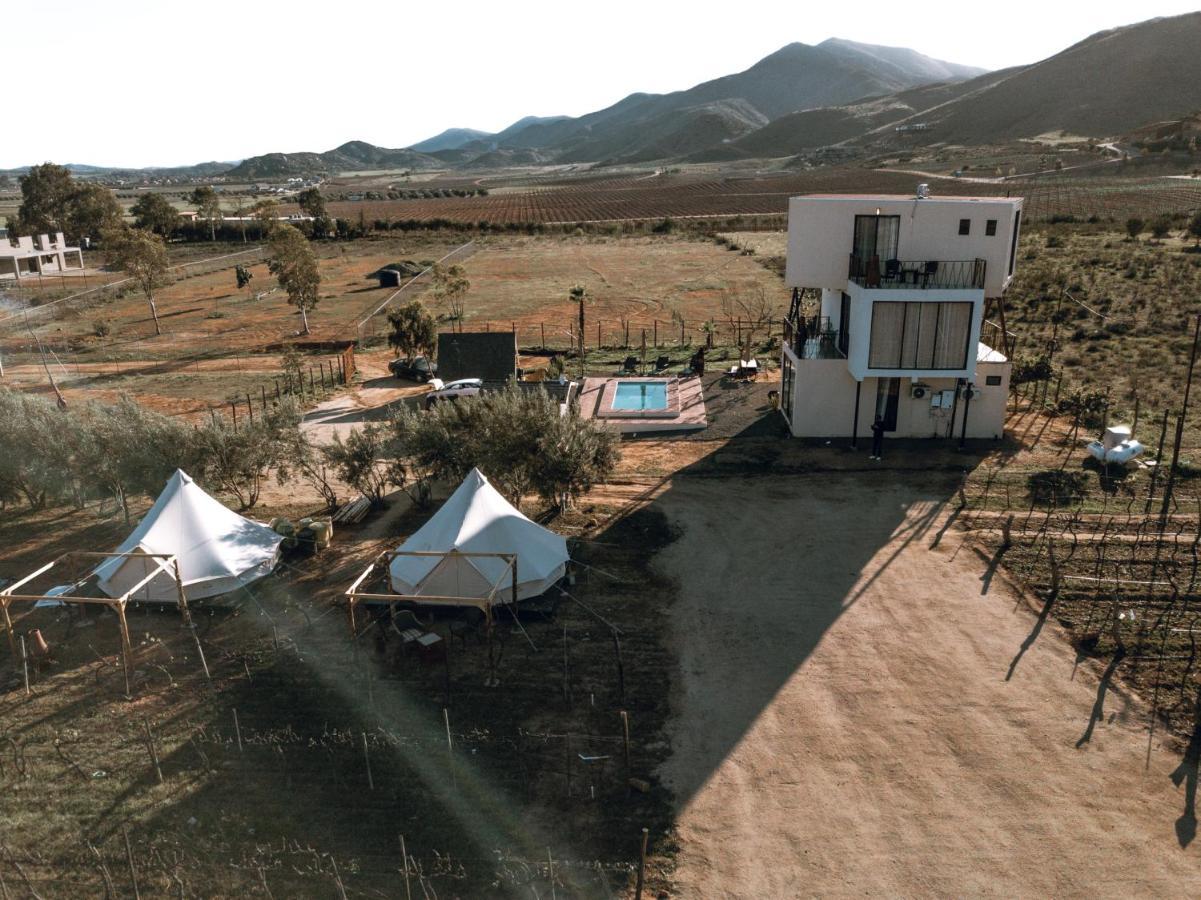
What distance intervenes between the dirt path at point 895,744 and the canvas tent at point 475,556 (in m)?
3.03

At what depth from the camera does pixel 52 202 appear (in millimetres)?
93500

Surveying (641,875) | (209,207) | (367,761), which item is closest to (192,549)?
(367,761)

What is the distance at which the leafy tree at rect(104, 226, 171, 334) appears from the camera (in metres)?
47.8

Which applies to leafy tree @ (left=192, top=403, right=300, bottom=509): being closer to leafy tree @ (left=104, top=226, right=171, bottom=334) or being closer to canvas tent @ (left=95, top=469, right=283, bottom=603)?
canvas tent @ (left=95, top=469, right=283, bottom=603)

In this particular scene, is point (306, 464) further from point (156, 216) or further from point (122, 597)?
point (156, 216)

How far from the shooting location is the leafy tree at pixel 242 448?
69.7ft

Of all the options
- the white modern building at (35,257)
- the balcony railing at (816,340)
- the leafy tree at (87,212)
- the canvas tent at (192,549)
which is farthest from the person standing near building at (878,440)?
the leafy tree at (87,212)

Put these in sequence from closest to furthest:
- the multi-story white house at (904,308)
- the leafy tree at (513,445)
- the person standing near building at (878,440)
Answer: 1. the leafy tree at (513,445)
2. the multi-story white house at (904,308)
3. the person standing near building at (878,440)

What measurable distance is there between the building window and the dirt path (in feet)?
23.5

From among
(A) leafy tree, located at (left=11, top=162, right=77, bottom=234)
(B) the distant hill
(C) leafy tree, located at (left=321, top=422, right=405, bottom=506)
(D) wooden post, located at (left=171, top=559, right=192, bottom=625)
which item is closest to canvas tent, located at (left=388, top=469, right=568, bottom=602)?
(D) wooden post, located at (left=171, top=559, right=192, bottom=625)

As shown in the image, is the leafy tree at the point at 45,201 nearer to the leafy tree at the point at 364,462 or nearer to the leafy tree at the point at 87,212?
the leafy tree at the point at 87,212

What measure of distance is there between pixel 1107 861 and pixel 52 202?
111 m

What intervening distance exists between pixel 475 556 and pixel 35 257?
82.5 meters

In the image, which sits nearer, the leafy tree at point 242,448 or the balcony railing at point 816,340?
the leafy tree at point 242,448
